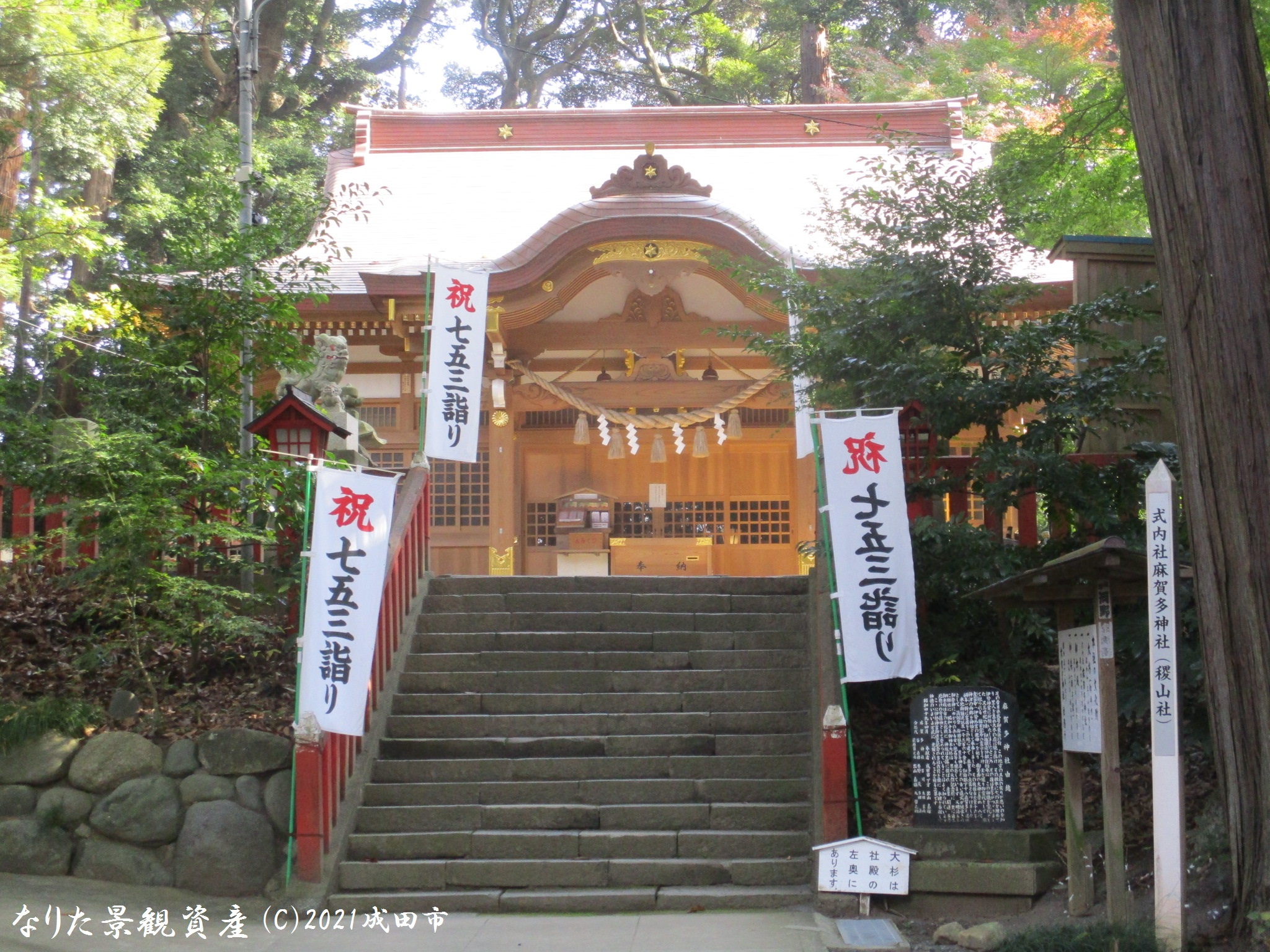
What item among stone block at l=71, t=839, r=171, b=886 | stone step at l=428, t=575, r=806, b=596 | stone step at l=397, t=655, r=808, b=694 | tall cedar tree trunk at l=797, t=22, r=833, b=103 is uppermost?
tall cedar tree trunk at l=797, t=22, r=833, b=103

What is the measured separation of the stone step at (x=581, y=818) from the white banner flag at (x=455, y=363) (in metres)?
3.23

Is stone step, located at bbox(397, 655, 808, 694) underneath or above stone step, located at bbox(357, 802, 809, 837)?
above

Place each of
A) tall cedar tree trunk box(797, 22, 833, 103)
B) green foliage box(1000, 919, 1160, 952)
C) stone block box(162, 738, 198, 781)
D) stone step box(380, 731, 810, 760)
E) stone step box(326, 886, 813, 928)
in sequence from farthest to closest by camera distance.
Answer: tall cedar tree trunk box(797, 22, 833, 103)
stone step box(380, 731, 810, 760)
stone block box(162, 738, 198, 781)
stone step box(326, 886, 813, 928)
green foliage box(1000, 919, 1160, 952)

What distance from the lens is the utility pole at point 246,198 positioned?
315 inches

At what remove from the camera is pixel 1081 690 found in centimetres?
561

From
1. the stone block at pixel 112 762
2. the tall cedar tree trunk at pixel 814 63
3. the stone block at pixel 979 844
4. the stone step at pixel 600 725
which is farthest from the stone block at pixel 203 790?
the tall cedar tree trunk at pixel 814 63

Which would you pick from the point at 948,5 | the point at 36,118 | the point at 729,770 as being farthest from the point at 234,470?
the point at 948,5

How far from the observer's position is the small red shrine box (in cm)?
809

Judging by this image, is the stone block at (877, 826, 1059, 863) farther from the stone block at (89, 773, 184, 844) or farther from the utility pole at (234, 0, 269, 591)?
the utility pole at (234, 0, 269, 591)

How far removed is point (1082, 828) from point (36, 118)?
12509mm

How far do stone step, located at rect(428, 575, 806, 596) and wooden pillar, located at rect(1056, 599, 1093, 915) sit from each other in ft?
10.5

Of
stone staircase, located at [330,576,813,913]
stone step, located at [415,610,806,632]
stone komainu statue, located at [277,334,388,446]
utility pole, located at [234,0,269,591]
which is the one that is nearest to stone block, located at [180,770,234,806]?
stone staircase, located at [330,576,813,913]

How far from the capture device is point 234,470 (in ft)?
23.8

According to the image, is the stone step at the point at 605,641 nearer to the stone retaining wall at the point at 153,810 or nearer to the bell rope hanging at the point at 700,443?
the stone retaining wall at the point at 153,810
